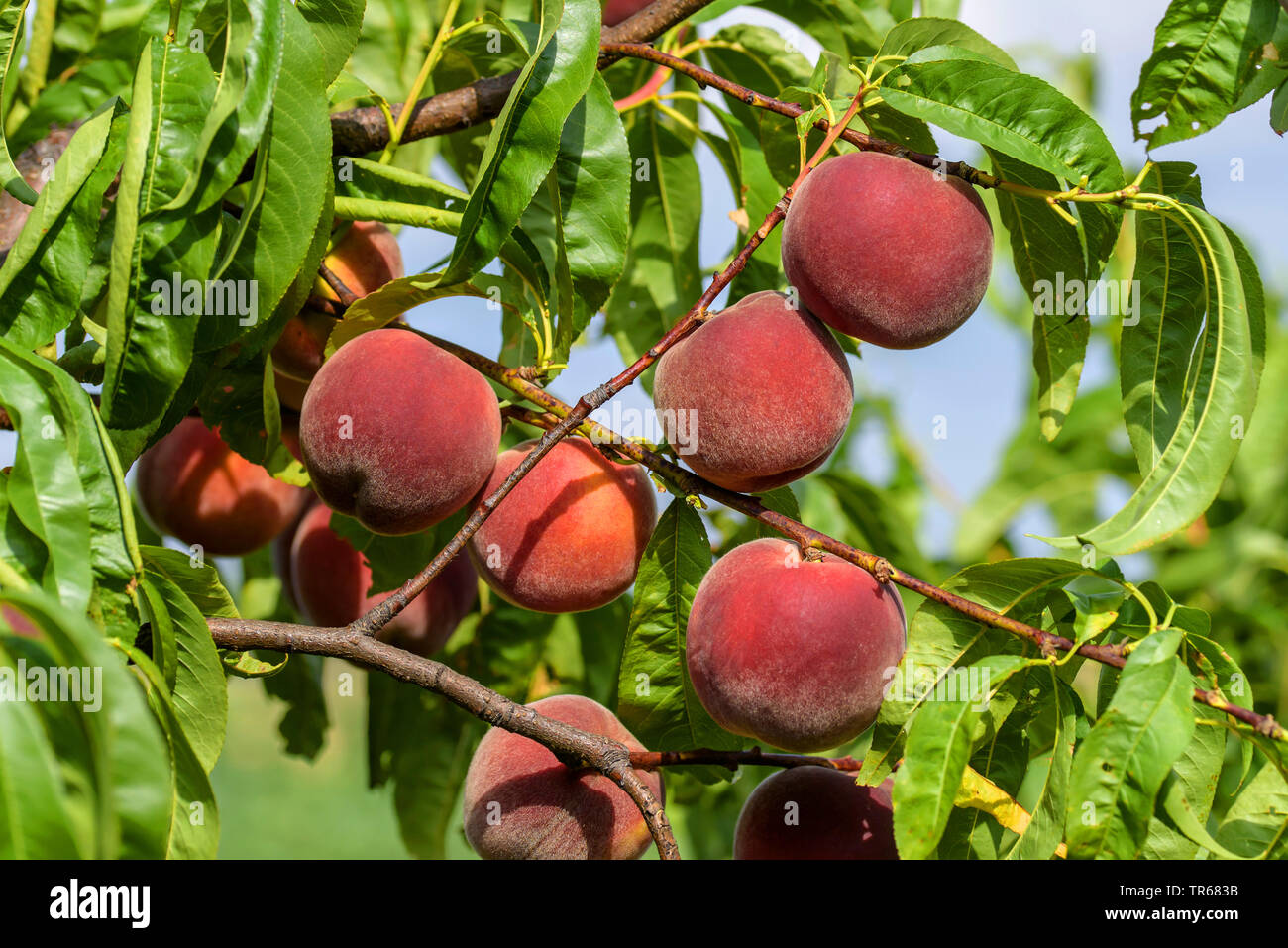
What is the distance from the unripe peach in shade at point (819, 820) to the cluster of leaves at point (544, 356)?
101 millimetres

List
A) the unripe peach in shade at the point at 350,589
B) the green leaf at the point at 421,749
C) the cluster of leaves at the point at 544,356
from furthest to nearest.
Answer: the green leaf at the point at 421,749, the unripe peach in shade at the point at 350,589, the cluster of leaves at the point at 544,356

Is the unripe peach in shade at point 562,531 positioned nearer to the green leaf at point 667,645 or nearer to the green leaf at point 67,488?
the green leaf at point 667,645

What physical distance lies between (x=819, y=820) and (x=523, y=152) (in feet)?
2.65

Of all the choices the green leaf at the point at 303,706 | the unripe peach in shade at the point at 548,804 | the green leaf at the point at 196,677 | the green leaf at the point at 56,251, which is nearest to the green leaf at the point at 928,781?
the unripe peach in shade at the point at 548,804

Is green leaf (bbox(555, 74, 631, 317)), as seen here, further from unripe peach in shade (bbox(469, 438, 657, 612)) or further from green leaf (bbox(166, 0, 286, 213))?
green leaf (bbox(166, 0, 286, 213))

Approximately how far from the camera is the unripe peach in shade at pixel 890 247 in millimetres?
1159

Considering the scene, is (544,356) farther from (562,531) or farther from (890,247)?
(890,247)

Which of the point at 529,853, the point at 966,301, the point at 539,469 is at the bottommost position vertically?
the point at 529,853

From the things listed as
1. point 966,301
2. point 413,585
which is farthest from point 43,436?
point 966,301

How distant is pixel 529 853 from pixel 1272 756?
0.77m

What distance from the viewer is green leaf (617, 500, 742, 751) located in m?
1.36
